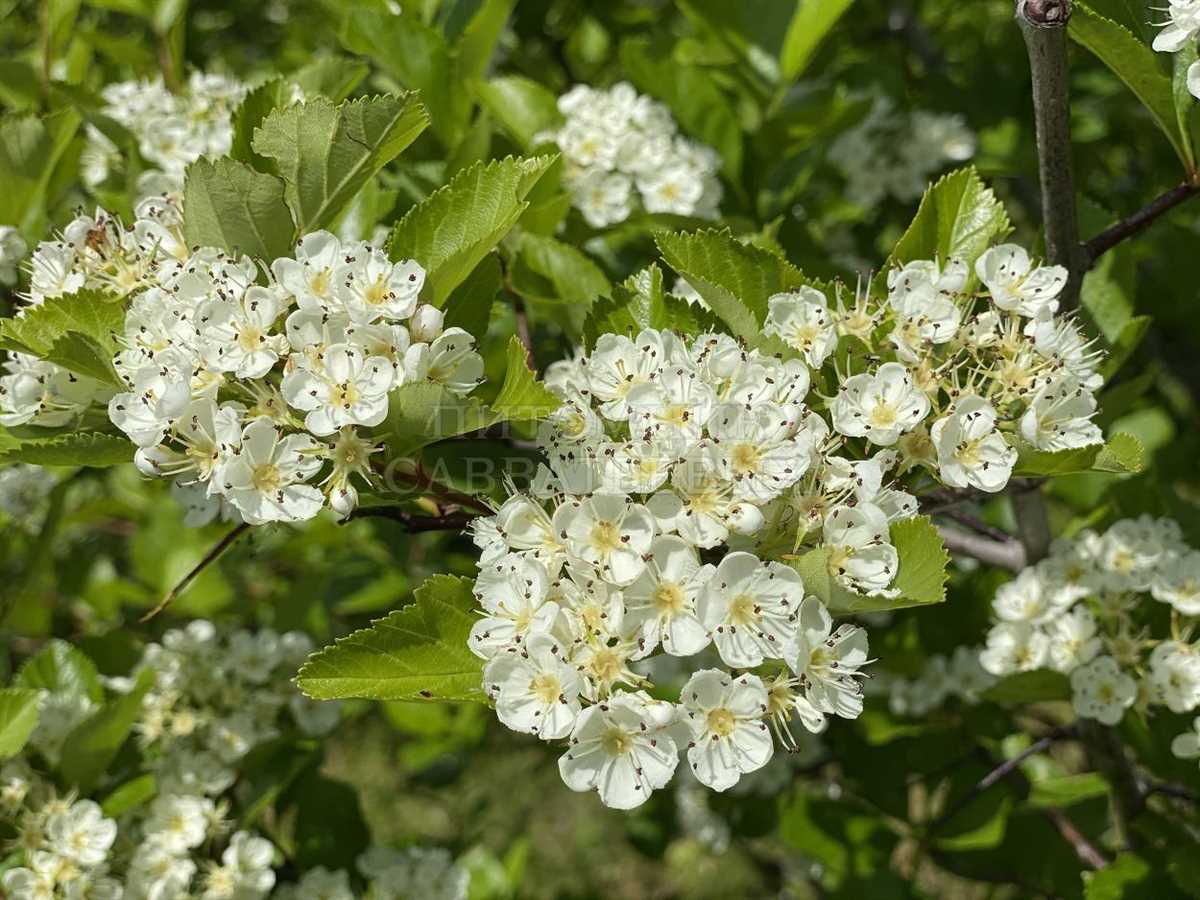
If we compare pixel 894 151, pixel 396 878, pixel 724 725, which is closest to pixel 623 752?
pixel 724 725

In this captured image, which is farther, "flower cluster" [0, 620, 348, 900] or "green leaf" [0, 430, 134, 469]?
"flower cluster" [0, 620, 348, 900]

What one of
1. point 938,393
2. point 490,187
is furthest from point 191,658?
point 938,393

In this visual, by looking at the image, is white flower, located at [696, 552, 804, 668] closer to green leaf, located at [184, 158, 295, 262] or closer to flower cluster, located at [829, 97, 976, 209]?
green leaf, located at [184, 158, 295, 262]

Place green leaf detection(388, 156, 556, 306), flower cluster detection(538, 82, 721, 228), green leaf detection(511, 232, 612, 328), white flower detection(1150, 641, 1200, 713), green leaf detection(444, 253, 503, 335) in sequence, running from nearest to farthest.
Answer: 1. green leaf detection(388, 156, 556, 306)
2. green leaf detection(444, 253, 503, 335)
3. white flower detection(1150, 641, 1200, 713)
4. green leaf detection(511, 232, 612, 328)
5. flower cluster detection(538, 82, 721, 228)

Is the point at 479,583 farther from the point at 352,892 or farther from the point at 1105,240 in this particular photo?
the point at 352,892

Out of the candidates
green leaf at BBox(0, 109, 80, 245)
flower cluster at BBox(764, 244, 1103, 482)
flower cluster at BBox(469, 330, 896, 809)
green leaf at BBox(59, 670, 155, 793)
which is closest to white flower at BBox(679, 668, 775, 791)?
flower cluster at BBox(469, 330, 896, 809)

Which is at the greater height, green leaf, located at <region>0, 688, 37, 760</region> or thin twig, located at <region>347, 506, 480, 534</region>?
thin twig, located at <region>347, 506, 480, 534</region>

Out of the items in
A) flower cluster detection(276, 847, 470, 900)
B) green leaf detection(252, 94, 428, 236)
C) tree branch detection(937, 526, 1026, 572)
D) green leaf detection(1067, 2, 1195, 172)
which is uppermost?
green leaf detection(1067, 2, 1195, 172)
